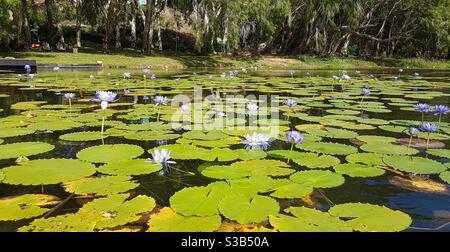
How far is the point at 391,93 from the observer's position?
7.89 metres

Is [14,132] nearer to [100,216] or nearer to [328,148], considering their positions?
[100,216]

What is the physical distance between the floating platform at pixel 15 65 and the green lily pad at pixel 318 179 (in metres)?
12.6

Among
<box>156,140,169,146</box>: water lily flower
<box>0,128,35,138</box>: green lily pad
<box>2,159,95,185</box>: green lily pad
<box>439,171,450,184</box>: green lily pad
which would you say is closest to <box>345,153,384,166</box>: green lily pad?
<box>439,171,450,184</box>: green lily pad

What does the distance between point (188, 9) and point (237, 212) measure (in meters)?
23.6

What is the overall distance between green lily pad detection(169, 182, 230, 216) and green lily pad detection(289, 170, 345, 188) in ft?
1.53

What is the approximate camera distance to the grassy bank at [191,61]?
16984 mm

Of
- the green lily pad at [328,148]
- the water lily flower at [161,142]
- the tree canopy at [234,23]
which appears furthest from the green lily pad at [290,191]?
the tree canopy at [234,23]

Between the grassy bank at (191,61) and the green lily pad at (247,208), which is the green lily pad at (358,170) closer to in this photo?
the green lily pad at (247,208)

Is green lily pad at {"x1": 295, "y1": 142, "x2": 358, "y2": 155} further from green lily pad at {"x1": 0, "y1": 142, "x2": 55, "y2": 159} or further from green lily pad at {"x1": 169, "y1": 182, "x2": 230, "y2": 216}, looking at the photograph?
green lily pad at {"x1": 0, "y1": 142, "x2": 55, "y2": 159}

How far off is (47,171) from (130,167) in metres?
0.51

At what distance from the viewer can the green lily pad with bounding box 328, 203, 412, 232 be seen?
1732 millimetres

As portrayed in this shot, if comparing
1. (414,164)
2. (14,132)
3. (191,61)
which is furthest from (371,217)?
(191,61)
